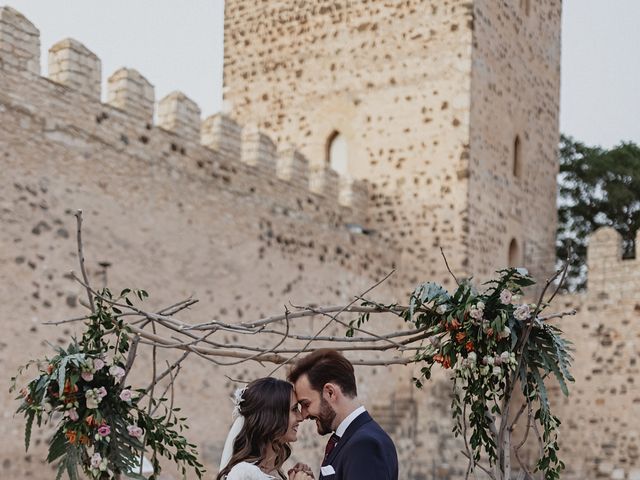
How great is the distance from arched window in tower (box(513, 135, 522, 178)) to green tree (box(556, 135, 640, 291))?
506 centimetres

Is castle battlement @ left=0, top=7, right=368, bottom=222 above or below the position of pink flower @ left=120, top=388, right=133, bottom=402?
above

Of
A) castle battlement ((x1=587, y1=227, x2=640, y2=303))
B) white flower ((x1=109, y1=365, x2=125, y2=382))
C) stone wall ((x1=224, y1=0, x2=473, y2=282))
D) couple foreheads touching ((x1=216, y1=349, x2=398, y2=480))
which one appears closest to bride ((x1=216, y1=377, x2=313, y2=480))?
couple foreheads touching ((x1=216, y1=349, x2=398, y2=480))

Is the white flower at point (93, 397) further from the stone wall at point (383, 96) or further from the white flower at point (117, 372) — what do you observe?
the stone wall at point (383, 96)

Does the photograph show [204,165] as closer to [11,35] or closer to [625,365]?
[11,35]

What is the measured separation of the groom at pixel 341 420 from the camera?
2730mm

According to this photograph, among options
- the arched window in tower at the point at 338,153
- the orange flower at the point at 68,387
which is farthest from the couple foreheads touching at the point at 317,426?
the arched window in tower at the point at 338,153

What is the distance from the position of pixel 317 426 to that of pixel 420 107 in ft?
31.2

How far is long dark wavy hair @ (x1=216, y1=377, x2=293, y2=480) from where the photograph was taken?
3.07m

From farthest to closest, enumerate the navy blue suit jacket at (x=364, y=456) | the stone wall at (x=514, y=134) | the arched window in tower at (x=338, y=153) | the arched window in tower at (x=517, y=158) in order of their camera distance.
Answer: the arched window in tower at (x=517, y=158) < the arched window in tower at (x=338, y=153) < the stone wall at (x=514, y=134) < the navy blue suit jacket at (x=364, y=456)

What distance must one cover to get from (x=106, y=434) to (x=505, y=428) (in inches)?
52.0

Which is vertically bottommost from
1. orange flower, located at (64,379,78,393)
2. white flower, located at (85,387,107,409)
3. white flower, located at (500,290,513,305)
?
white flower, located at (85,387,107,409)

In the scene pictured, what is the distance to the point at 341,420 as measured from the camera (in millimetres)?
2877

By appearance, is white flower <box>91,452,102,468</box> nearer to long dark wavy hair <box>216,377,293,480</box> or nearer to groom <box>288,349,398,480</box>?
long dark wavy hair <box>216,377,293,480</box>

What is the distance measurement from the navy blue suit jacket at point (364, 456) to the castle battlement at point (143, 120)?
236 inches
